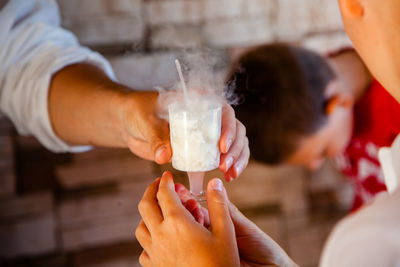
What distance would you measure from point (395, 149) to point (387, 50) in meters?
0.23

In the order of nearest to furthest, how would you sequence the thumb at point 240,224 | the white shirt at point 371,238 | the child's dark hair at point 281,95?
the white shirt at point 371,238 → the thumb at point 240,224 → the child's dark hair at point 281,95

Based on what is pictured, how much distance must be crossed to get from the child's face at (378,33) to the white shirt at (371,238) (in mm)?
202

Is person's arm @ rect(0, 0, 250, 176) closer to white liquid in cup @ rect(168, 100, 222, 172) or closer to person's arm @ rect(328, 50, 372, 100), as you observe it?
white liquid in cup @ rect(168, 100, 222, 172)

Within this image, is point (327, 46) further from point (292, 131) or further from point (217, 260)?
point (217, 260)

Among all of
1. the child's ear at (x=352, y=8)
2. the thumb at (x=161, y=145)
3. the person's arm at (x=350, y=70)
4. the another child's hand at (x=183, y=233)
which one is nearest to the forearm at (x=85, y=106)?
the thumb at (x=161, y=145)

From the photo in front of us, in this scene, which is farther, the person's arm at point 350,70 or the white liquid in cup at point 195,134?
the person's arm at point 350,70

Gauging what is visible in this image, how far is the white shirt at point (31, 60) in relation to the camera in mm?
942

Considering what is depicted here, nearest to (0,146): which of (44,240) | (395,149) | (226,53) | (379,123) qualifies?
(44,240)

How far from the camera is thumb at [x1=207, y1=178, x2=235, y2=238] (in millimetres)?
631

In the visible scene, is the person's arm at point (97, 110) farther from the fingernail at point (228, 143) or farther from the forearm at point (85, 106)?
the fingernail at point (228, 143)

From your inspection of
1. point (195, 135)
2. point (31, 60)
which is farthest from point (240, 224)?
point (31, 60)

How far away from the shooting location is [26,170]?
136cm

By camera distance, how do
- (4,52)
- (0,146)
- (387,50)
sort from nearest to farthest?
1. (387,50)
2. (4,52)
3. (0,146)

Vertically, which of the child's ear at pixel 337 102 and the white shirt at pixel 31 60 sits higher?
the white shirt at pixel 31 60
